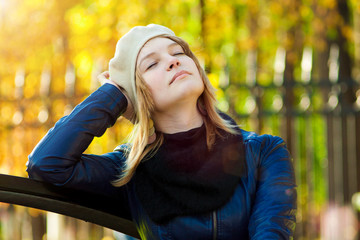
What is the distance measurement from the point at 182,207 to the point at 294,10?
485 cm

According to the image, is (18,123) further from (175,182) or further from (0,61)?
(175,182)

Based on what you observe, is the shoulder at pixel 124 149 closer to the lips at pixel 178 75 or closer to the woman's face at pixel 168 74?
the woman's face at pixel 168 74

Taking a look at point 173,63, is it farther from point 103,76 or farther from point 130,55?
point 103,76

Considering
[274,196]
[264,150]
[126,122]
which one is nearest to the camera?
[274,196]

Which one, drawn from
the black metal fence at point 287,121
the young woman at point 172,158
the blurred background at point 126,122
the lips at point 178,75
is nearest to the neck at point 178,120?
the young woman at point 172,158

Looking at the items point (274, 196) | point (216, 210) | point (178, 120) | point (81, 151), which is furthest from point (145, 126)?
point (274, 196)

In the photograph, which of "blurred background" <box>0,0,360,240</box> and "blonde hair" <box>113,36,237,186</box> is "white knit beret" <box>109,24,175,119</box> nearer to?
"blonde hair" <box>113,36,237,186</box>

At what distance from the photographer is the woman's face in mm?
1638

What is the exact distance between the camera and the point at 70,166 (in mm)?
1586

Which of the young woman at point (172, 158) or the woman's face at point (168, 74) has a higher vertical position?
the woman's face at point (168, 74)

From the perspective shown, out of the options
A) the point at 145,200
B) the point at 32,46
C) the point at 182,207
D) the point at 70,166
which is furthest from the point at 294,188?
the point at 32,46

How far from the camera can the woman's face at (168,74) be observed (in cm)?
164

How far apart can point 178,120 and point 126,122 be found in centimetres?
336

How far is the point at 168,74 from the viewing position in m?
Result: 1.65
